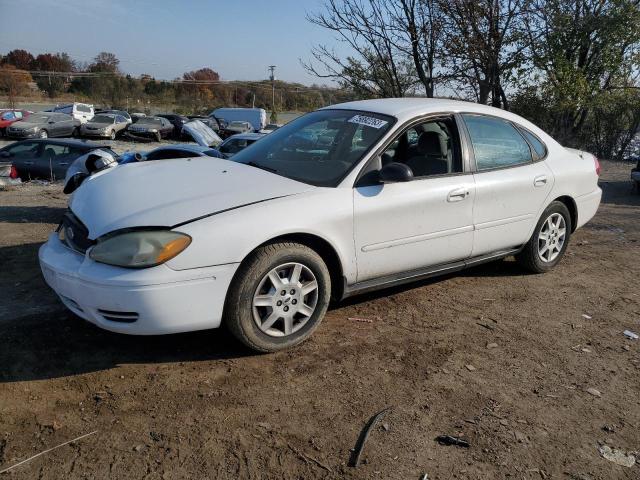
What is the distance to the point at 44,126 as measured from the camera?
28.0 metres

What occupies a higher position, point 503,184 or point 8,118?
point 503,184

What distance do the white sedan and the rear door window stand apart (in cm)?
1

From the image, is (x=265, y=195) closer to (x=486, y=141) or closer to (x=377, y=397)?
(x=377, y=397)

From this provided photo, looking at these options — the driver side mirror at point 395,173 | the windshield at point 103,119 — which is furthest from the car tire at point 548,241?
the windshield at point 103,119

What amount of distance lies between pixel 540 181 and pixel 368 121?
1.75m

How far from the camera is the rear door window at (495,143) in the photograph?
173 inches

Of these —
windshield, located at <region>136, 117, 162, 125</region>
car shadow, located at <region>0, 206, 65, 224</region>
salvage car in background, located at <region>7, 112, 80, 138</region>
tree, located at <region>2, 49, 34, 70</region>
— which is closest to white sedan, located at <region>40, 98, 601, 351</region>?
car shadow, located at <region>0, 206, 65, 224</region>

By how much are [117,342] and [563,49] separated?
11.6 metres

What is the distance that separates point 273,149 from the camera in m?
4.34

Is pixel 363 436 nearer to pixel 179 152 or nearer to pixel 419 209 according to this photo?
pixel 419 209

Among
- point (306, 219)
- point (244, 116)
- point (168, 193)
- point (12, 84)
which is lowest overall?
point (306, 219)

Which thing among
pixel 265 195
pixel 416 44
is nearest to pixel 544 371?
pixel 265 195

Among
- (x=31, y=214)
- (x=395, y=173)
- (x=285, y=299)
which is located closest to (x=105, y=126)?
(x=31, y=214)

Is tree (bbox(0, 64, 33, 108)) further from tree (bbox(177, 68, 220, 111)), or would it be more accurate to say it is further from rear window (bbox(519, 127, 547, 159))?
rear window (bbox(519, 127, 547, 159))
